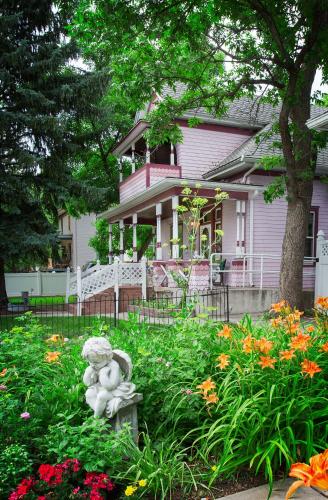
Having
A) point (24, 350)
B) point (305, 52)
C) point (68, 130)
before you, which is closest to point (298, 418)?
point (24, 350)

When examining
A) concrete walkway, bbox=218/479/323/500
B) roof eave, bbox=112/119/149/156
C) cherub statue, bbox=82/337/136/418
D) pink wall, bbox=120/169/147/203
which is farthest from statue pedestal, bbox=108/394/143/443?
roof eave, bbox=112/119/149/156

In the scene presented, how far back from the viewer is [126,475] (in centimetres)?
269

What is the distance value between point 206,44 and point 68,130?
743 centimetres

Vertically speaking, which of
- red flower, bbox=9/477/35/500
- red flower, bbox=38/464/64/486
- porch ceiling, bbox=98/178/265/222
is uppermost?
porch ceiling, bbox=98/178/265/222

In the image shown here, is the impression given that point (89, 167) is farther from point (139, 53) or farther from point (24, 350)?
point (24, 350)

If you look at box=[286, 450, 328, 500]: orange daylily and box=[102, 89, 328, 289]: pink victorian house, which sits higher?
box=[102, 89, 328, 289]: pink victorian house

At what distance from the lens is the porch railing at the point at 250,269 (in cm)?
1307

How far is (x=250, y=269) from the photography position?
13.2 metres

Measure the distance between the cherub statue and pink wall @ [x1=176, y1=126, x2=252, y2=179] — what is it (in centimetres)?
1335

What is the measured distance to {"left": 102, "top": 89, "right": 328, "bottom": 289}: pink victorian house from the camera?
1281 centimetres

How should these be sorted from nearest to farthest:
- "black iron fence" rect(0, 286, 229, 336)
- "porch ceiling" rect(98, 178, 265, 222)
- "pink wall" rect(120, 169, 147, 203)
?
"black iron fence" rect(0, 286, 229, 336)
"porch ceiling" rect(98, 178, 265, 222)
"pink wall" rect(120, 169, 147, 203)

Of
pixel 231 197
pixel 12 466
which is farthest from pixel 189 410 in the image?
pixel 231 197

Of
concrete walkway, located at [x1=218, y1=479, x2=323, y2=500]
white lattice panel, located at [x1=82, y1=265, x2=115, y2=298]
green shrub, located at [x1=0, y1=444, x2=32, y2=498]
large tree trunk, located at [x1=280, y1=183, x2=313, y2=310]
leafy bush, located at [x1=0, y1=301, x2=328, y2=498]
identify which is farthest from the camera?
white lattice panel, located at [x1=82, y1=265, x2=115, y2=298]

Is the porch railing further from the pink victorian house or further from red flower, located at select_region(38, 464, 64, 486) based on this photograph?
red flower, located at select_region(38, 464, 64, 486)
